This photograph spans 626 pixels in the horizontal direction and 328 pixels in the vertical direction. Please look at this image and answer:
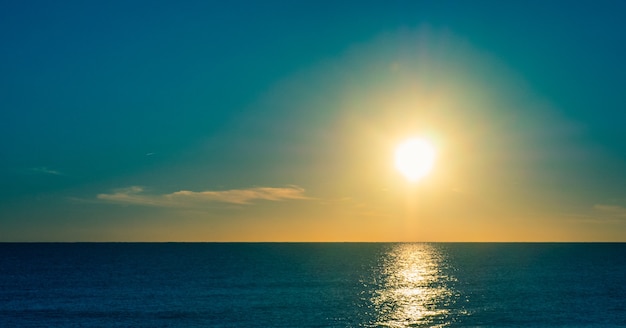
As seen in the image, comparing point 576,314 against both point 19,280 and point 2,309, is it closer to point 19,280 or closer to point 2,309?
point 2,309

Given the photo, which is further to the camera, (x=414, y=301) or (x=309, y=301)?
(x=414, y=301)

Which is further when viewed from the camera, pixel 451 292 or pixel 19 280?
pixel 19 280

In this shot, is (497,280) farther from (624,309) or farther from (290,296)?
(290,296)

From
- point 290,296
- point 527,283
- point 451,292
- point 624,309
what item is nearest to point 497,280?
point 527,283

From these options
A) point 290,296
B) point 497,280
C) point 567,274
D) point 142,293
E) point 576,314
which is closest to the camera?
point 576,314

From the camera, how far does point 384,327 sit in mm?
72562

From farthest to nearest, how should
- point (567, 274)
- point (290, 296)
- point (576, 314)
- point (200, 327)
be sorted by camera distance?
point (567, 274)
point (290, 296)
point (576, 314)
point (200, 327)

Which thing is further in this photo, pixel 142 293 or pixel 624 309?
pixel 142 293

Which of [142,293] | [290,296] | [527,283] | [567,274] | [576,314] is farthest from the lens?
[567,274]

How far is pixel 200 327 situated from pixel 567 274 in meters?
119

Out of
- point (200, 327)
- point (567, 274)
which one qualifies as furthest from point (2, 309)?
point (567, 274)

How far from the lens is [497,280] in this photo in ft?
446

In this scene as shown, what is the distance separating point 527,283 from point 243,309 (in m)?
72.4

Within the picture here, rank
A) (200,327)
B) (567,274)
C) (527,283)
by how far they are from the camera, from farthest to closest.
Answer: (567,274) → (527,283) → (200,327)
